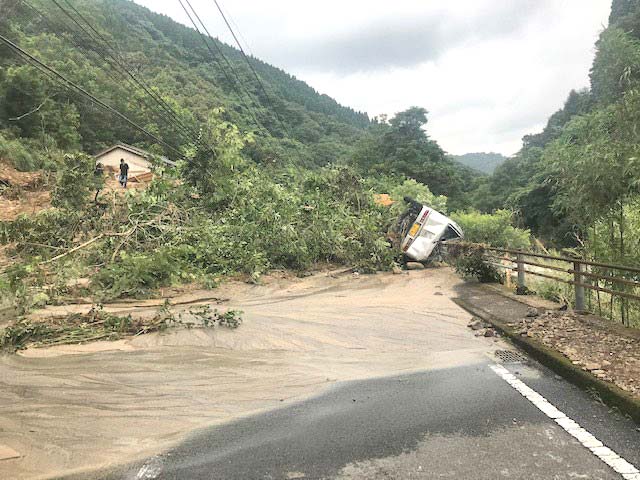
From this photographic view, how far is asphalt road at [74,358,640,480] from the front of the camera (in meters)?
3.10

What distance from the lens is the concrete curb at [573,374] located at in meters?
3.82

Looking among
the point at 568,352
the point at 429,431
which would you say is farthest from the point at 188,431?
the point at 568,352

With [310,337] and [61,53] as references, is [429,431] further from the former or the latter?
[61,53]

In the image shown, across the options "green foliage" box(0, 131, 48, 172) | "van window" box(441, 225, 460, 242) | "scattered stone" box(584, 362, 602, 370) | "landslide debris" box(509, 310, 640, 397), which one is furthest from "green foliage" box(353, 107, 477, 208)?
"scattered stone" box(584, 362, 602, 370)

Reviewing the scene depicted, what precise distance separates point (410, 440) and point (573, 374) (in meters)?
2.15

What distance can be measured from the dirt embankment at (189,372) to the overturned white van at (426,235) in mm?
7334

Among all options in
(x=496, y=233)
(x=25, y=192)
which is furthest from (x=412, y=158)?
(x=25, y=192)

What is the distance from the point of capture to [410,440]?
3529 millimetres

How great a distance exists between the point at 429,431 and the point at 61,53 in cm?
4841

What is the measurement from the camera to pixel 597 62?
7914 millimetres

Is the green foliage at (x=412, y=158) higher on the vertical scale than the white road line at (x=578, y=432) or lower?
higher

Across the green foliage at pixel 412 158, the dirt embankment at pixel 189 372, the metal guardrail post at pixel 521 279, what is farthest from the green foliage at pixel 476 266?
the green foliage at pixel 412 158

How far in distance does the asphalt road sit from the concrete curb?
0.09 m

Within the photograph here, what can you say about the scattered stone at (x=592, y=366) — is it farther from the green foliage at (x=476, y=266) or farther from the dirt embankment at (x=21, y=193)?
the dirt embankment at (x=21, y=193)
